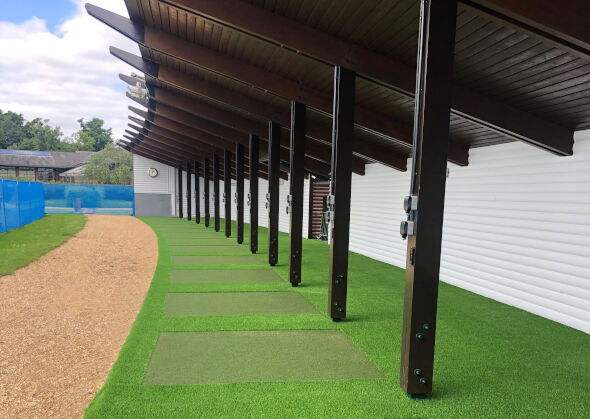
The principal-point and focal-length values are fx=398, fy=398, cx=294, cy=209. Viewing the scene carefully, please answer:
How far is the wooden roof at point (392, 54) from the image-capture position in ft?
12.4

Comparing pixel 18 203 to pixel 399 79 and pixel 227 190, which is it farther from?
pixel 399 79

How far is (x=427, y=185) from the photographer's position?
315 cm

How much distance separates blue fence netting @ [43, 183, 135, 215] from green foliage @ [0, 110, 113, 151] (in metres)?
40.3

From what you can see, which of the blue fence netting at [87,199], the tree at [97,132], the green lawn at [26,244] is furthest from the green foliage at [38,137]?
the green lawn at [26,244]

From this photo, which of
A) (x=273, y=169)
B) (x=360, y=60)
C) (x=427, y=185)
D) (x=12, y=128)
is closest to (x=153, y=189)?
(x=273, y=169)

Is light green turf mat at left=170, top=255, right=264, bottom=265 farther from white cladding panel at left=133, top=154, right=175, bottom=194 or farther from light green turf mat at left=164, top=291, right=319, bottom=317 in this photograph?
white cladding panel at left=133, top=154, right=175, bottom=194

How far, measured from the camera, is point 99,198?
27.3 meters

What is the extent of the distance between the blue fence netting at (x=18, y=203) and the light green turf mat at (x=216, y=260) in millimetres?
7445

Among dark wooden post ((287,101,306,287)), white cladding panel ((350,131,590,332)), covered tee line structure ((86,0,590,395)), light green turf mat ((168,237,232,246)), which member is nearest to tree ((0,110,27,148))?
light green turf mat ((168,237,232,246))

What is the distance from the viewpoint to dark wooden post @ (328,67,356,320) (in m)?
5.08

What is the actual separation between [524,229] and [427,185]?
3900 mm

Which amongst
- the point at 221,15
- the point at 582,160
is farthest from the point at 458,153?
the point at 221,15

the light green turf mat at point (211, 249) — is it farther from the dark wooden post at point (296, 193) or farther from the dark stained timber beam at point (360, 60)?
the dark stained timber beam at point (360, 60)

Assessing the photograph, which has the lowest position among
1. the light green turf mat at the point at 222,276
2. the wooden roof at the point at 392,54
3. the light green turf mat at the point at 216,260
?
the light green turf mat at the point at 216,260
